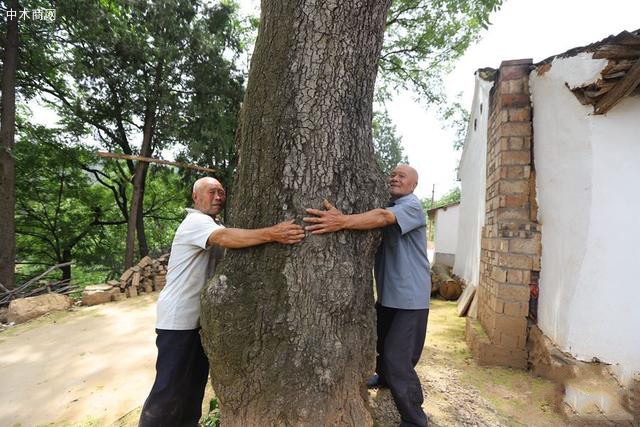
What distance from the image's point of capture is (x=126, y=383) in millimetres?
3404

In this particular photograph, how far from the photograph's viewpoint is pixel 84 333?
530 cm

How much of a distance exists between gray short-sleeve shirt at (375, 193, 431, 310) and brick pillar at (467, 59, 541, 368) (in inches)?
59.2

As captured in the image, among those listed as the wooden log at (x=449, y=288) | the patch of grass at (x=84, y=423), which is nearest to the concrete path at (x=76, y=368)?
the patch of grass at (x=84, y=423)

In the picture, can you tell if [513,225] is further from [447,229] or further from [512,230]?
[447,229]

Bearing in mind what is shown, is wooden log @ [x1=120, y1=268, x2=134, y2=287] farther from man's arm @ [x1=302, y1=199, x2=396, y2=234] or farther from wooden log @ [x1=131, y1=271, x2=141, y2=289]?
man's arm @ [x1=302, y1=199, x2=396, y2=234]

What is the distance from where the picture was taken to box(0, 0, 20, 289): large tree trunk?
305 inches

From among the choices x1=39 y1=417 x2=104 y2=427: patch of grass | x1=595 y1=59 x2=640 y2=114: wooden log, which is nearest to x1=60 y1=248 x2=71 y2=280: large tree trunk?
x1=39 y1=417 x2=104 y2=427: patch of grass

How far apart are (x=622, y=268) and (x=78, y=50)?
1260 cm

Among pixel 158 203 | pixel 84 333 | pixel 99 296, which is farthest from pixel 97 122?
pixel 84 333
